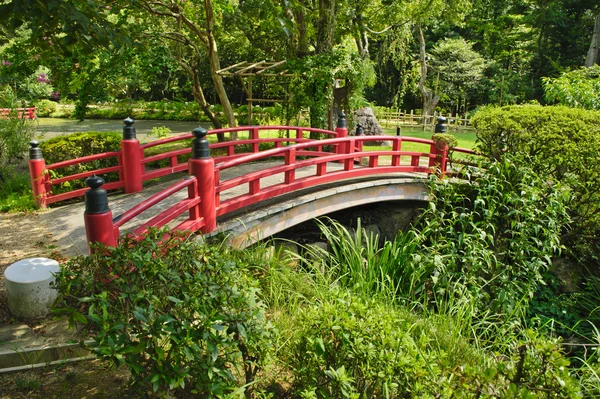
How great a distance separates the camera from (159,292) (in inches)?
124

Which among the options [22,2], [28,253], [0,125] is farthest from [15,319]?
[0,125]

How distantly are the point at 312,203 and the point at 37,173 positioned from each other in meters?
4.47

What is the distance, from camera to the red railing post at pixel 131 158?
743cm

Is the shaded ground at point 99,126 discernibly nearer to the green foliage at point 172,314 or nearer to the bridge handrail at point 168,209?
the bridge handrail at point 168,209

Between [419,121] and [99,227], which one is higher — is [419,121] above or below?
below

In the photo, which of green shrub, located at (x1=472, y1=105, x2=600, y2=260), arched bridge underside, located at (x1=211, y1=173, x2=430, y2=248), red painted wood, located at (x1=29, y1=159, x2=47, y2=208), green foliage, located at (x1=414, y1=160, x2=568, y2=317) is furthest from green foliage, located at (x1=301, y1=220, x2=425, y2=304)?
red painted wood, located at (x1=29, y1=159, x2=47, y2=208)

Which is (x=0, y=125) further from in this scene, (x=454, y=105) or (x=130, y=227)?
(x=454, y=105)

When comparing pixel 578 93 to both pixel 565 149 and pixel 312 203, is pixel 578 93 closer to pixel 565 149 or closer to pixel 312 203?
pixel 565 149

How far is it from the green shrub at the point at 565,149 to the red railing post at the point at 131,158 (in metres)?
6.06

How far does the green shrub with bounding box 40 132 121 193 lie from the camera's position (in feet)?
26.9

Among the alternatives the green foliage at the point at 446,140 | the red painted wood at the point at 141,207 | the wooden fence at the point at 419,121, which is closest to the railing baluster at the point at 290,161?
the red painted wood at the point at 141,207

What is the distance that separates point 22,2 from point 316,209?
15.7ft

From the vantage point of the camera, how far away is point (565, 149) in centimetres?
686

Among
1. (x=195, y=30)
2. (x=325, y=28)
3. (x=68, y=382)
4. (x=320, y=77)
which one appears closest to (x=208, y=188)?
(x=68, y=382)
